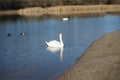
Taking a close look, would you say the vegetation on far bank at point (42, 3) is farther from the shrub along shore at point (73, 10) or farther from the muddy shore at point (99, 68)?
the muddy shore at point (99, 68)

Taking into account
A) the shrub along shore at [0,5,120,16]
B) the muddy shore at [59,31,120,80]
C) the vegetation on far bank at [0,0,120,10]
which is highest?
the muddy shore at [59,31,120,80]

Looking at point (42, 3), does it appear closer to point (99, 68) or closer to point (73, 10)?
point (73, 10)

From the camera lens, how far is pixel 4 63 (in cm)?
1897

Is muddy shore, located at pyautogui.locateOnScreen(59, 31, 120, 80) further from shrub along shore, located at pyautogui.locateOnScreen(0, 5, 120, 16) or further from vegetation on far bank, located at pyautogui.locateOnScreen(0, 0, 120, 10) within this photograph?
vegetation on far bank, located at pyautogui.locateOnScreen(0, 0, 120, 10)

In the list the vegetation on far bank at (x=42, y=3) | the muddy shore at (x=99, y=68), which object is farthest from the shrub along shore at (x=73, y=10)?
the muddy shore at (x=99, y=68)

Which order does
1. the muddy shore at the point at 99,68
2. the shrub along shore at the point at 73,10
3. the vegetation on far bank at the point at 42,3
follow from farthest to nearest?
1. the vegetation on far bank at the point at 42,3
2. the shrub along shore at the point at 73,10
3. the muddy shore at the point at 99,68

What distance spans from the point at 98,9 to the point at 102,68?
5311 centimetres

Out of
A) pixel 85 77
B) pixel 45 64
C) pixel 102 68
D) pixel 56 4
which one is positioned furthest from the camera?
pixel 56 4

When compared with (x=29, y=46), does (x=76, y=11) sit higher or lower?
lower

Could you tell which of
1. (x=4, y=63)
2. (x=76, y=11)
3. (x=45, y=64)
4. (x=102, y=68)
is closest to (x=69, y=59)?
(x=45, y=64)

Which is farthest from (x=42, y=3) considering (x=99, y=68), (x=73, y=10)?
(x=99, y=68)

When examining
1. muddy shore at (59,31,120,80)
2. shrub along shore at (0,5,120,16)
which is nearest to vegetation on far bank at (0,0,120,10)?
shrub along shore at (0,5,120,16)

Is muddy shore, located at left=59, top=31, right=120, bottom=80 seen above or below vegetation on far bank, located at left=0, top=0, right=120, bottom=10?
above

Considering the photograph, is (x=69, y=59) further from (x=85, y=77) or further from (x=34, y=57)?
(x=85, y=77)
